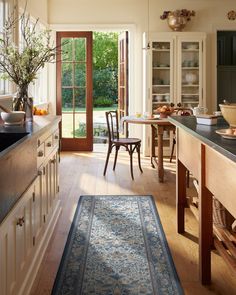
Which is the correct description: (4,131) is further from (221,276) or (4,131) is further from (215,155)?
(221,276)

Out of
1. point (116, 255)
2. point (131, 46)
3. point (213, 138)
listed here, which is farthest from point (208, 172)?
point (131, 46)

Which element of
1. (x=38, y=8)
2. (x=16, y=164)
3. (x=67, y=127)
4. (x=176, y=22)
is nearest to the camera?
(x=16, y=164)

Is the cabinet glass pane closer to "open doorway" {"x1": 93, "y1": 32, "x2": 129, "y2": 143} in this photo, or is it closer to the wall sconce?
the wall sconce

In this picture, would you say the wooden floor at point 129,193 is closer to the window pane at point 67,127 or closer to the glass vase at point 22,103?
the window pane at point 67,127

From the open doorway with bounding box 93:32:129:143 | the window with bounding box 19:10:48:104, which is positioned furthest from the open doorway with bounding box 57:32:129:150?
the open doorway with bounding box 93:32:129:143

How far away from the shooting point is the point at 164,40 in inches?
278

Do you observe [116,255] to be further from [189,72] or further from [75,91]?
[75,91]

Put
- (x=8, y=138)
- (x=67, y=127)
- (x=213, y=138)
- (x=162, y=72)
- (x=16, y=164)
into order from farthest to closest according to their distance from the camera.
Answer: (x=67, y=127) < (x=162, y=72) < (x=8, y=138) < (x=213, y=138) < (x=16, y=164)

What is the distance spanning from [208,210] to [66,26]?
18.7ft

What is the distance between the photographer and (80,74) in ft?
25.2

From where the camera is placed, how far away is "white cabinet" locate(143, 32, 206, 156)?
705 cm

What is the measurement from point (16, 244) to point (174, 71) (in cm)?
562

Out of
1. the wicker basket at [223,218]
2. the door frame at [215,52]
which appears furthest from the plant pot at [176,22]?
the wicker basket at [223,218]

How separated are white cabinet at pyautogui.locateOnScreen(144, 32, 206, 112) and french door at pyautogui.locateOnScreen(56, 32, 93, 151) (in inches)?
47.9
